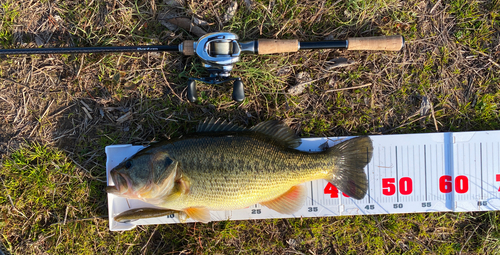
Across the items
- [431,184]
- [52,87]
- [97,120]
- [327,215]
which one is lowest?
[327,215]

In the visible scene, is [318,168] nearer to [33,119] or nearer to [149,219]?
[149,219]

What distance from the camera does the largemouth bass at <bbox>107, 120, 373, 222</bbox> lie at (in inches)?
101

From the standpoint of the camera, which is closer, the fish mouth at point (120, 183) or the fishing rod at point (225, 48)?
the fish mouth at point (120, 183)

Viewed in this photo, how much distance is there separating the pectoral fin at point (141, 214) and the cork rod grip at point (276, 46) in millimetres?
1974

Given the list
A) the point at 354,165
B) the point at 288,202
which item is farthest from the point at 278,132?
the point at 354,165

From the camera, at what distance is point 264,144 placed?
109 inches

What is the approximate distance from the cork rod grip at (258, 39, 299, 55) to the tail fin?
1151 mm

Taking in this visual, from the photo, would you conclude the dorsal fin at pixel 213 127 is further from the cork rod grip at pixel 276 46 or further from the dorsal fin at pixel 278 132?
the cork rod grip at pixel 276 46

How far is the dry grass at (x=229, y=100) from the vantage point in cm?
325

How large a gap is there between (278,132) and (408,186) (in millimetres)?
1644

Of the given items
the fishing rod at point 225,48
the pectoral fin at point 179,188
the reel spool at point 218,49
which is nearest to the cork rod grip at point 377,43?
the fishing rod at point 225,48

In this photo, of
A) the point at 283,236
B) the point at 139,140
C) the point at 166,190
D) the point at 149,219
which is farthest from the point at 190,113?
the point at 283,236

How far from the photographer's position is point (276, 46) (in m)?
2.98

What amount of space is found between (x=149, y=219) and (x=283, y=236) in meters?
1.57
